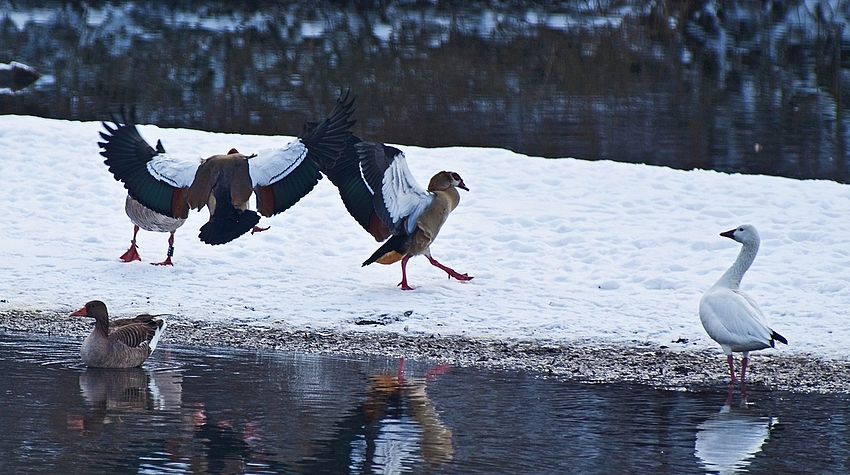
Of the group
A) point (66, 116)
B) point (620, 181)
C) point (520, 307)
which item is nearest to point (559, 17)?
point (66, 116)

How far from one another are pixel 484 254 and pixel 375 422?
5977 millimetres

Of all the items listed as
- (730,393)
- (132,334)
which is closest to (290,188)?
(132,334)

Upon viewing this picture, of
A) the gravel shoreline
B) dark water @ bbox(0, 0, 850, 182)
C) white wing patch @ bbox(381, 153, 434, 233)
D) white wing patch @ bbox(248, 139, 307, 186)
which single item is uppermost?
dark water @ bbox(0, 0, 850, 182)

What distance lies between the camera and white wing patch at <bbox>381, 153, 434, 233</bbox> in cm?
1041

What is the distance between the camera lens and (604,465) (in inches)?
221

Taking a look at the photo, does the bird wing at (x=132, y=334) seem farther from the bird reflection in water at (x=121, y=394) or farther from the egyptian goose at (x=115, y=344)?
the bird reflection in water at (x=121, y=394)

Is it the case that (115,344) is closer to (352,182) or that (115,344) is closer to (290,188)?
(290,188)

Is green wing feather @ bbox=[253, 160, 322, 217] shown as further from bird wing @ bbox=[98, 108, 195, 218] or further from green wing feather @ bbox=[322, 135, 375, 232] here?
bird wing @ bbox=[98, 108, 195, 218]

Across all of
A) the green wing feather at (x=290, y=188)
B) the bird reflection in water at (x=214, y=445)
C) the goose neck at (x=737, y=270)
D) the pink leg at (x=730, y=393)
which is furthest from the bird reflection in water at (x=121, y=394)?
the goose neck at (x=737, y=270)

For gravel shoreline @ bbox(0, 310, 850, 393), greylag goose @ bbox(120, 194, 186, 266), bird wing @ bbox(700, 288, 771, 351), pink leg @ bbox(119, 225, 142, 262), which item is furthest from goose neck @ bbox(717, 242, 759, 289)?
pink leg @ bbox(119, 225, 142, 262)

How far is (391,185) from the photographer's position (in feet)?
34.3

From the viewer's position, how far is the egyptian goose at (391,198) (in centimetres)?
A: 1042

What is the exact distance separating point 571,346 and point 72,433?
14.1 feet

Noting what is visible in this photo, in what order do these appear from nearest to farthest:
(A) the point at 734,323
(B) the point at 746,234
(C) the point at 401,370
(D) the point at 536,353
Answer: (A) the point at 734,323
(C) the point at 401,370
(B) the point at 746,234
(D) the point at 536,353
